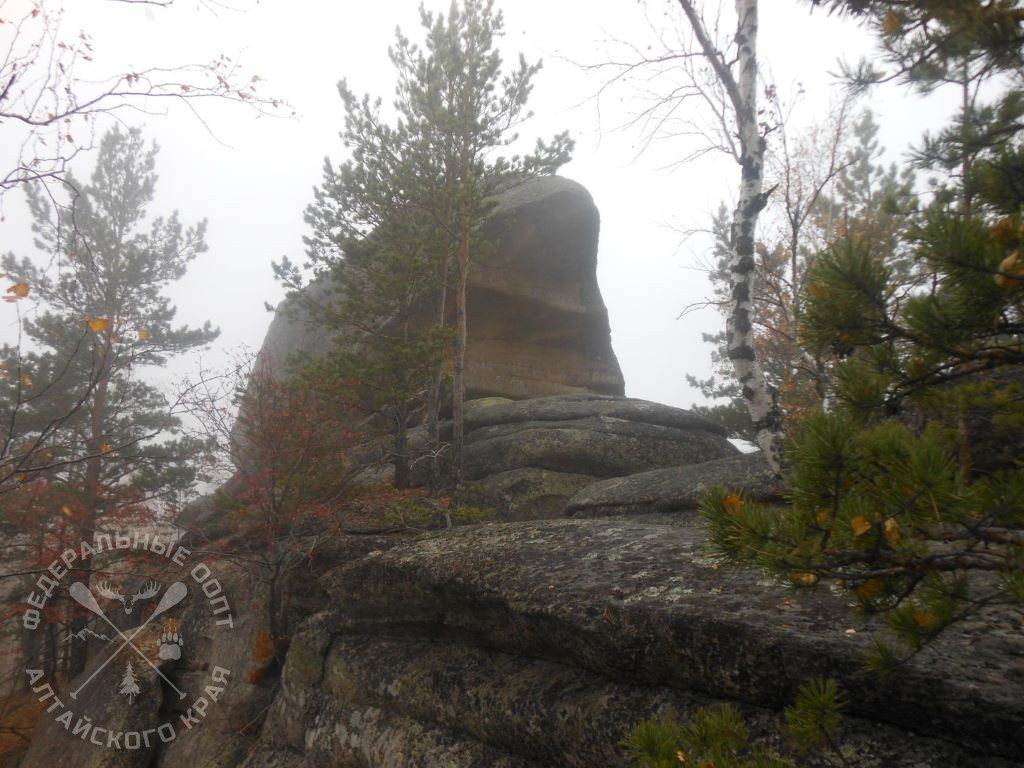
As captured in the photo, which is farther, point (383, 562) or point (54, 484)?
point (54, 484)

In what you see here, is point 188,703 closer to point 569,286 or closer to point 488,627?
point 488,627

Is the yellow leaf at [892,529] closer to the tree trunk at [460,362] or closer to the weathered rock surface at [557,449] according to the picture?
the weathered rock surface at [557,449]

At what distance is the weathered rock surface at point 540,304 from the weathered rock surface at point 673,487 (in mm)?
9067

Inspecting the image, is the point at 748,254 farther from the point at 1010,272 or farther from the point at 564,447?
the point at 564,447

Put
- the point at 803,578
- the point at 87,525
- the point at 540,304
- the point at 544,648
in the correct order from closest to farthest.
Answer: the point at 803,578
the point at 544,648
the point at 87,525
the point at 540,304

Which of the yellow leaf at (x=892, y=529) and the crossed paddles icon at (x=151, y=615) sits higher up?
the yellow leaf at (x=892, y=529)

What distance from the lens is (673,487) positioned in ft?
30.8

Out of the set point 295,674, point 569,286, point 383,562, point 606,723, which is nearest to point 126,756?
point 295,674

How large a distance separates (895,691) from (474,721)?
3415 mm

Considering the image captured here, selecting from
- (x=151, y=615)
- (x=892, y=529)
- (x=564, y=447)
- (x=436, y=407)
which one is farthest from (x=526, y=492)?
(x=892, y=529)

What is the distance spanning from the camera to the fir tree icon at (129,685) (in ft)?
34.8

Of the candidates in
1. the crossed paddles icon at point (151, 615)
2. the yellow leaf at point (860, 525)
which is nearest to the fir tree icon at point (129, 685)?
the crossed paddles icon at point (151, 615)

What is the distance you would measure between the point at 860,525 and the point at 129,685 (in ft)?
40.5

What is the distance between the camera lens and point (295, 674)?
787 centimetres
